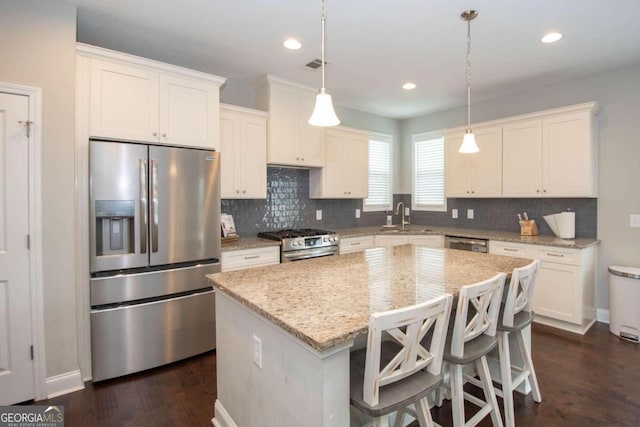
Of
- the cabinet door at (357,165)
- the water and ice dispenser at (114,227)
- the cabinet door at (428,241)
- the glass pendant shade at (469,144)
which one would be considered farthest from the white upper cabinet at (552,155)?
the water and ice dispenser at (114,227)

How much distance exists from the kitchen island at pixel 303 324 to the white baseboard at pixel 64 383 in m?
→ 1.18

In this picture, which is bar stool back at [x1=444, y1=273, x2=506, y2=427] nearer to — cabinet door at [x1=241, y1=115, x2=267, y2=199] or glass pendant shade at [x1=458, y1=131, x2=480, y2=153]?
glass pendant shade at [x1=458, y1=131, x2=480, y2=153]

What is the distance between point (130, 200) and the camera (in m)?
2.51

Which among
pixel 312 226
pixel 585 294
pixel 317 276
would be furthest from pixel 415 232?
pixel 317 276

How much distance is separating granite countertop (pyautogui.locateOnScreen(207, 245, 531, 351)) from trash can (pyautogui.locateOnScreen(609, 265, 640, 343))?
169 centimetres

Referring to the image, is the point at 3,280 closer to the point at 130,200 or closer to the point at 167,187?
the point at 130,200

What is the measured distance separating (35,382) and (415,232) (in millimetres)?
4013

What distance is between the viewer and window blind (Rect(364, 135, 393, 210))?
527 cm

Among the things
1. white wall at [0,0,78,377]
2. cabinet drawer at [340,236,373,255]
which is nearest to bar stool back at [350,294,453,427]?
white wall at [0,0,78,377]

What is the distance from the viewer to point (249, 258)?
3.27 metres

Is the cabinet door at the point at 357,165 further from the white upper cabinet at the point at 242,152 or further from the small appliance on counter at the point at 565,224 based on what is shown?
the small appliance on counter at the point at 565,224

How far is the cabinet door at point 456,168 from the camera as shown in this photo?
4445mm

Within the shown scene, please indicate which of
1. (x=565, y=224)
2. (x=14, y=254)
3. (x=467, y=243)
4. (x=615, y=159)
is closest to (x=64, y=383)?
(x=14, y=254)

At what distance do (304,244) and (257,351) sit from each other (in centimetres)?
208
